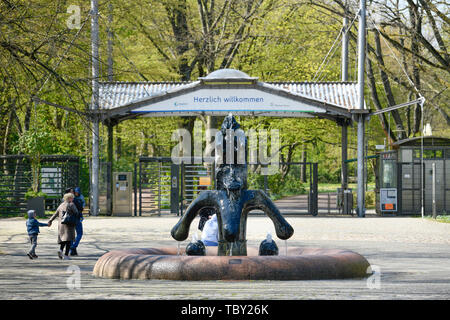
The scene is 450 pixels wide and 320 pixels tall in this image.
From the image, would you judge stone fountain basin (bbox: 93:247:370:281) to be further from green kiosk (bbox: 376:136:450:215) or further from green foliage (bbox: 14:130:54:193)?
green kiosk (bbox: 376:136:450:215)

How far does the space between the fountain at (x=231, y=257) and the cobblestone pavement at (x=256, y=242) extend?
0.21 meters

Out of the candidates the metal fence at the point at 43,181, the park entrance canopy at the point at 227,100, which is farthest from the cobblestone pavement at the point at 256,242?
the park entrance canopy at the point at 227,100

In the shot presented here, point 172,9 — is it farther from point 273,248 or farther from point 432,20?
point 273,248

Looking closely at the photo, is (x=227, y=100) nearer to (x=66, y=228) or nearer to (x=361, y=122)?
(x=361, y=122)

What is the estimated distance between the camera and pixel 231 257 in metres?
11.6

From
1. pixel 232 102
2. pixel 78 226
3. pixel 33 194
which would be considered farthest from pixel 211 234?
pixel 33 194

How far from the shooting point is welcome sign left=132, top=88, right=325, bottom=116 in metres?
29.8

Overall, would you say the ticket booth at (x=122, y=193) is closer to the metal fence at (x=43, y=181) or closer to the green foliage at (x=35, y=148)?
the metal fence at (x=43, y=181)

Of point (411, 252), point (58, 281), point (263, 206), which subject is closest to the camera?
point (58, 281)

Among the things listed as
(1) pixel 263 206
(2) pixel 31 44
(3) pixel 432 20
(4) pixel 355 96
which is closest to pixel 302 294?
(1) pixel 263 206

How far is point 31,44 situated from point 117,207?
56.9 ft

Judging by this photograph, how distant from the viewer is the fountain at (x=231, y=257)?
1134 cm

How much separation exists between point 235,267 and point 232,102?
18.9m

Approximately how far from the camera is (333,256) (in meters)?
12.2
